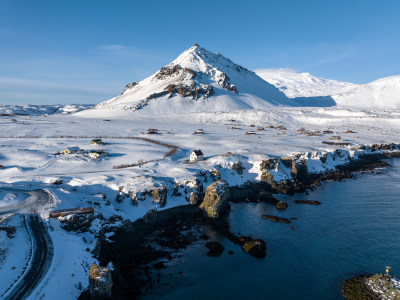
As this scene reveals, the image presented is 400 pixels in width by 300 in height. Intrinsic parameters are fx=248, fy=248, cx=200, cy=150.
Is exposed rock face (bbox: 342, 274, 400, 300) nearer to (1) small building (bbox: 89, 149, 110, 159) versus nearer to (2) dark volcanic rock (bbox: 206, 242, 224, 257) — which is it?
(2) dark volcanic rock (bbox: 206, 242, 224, 257)

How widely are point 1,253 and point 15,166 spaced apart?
35122 mm

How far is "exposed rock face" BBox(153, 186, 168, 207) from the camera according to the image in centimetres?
4172

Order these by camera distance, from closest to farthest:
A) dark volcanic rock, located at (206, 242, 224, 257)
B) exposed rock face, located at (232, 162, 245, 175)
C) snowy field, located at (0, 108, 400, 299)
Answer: snowy field, located at (0, 108, 400, 299) < dark volcanic rock, located at (206, 242, 224, 257) < exposed rock face, located at (232, 162, 245, 175)

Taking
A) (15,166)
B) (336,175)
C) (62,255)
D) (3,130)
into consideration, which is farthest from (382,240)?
(3,130)

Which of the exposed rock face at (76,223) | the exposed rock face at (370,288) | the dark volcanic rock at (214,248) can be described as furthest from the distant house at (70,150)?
the exposed rock face at (370,288)

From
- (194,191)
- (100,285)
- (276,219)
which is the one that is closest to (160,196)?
(194,191)

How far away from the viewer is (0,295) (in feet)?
65.4

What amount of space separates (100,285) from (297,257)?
72.9 feet

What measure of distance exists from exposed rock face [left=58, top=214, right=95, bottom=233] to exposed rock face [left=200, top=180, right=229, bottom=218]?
59.1 ft

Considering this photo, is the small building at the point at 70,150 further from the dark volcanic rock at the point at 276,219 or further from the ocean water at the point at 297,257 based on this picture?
the dark volcanic rock at the point at 276,219

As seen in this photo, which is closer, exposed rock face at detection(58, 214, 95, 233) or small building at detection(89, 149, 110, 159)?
exposed rock face at detection(58, 214, 95, 233)

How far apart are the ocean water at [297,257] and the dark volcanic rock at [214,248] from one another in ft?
2.13

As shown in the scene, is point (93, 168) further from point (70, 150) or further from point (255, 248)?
point (255, 248)

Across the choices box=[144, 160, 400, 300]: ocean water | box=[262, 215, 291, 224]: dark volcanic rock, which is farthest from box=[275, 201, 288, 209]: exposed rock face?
box=[262, 215, 291, 224]: dark volcanic rock
